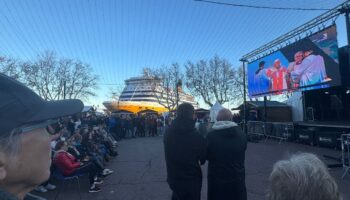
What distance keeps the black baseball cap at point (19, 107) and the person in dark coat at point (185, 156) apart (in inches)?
113

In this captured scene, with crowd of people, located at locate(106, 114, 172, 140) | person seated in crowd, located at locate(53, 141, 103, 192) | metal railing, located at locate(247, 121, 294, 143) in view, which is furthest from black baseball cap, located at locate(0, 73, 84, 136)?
crowd of people, located at locate(106, 114, 172, 140)

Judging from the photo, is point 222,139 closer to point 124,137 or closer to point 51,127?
point 51,127

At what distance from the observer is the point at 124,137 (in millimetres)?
25078

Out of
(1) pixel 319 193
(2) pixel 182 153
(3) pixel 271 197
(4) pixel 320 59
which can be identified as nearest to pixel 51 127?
(3) pixel 271 197

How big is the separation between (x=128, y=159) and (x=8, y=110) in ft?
39.9

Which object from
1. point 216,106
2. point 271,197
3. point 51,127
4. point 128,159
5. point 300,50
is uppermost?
point 300,50

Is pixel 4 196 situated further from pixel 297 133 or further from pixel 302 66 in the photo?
pixel 297 133

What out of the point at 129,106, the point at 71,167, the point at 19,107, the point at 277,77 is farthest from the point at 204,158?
the point at 129,106

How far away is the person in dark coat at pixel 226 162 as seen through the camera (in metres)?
3.97

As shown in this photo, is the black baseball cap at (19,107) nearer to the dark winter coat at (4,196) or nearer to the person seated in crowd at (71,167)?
the dark winter coat at (4,196)

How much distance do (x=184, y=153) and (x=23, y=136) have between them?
2.96 meters

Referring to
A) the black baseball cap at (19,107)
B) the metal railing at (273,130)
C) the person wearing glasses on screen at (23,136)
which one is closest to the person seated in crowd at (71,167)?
the person wearing glasses on screen at (23,136)

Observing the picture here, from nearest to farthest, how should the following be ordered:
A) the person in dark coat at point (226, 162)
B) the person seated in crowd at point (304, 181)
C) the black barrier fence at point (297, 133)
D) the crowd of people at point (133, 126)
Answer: the person seated in crowd at point (304, 181)
the person in dark coat at point (226, 162)
the black barrier fence at point (297, 133)
the crowd of people at point (133, 126)

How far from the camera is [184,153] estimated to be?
13.4 feet
